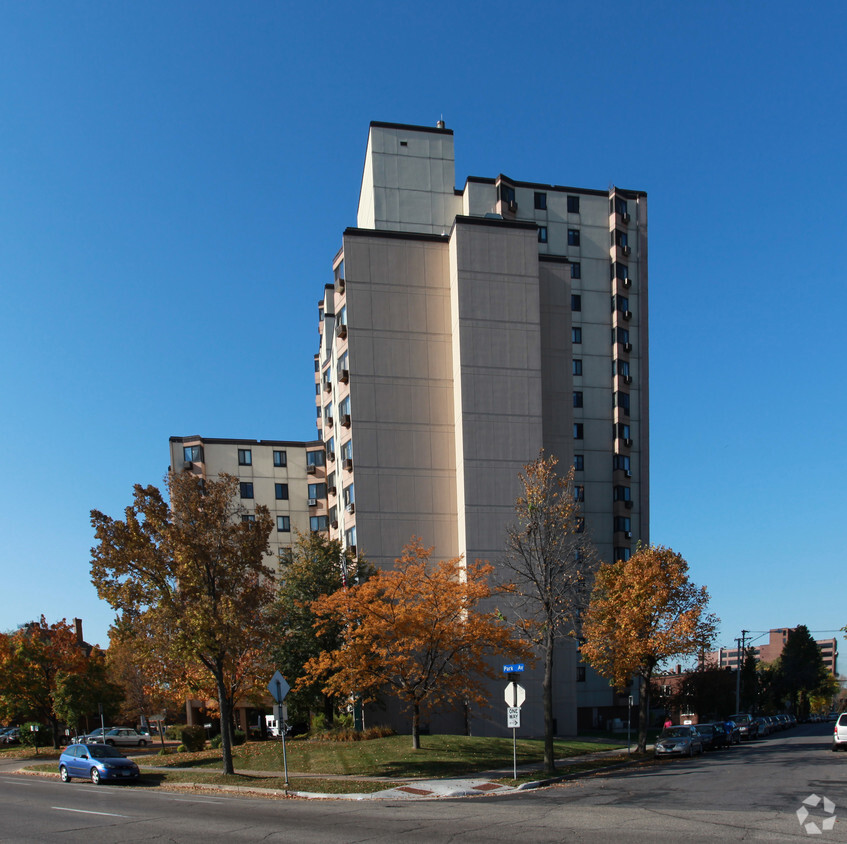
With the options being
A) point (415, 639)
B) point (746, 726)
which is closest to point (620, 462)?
point (746, 726)

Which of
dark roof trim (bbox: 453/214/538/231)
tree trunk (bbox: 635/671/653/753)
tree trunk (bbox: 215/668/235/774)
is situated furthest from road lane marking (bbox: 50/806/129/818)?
dark roof trim (bbox: 453/214/538/231)

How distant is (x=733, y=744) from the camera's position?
154 feet

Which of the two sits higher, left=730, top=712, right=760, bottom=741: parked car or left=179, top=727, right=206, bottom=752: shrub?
left=179, top=727, right=206, bottom=752: shrub

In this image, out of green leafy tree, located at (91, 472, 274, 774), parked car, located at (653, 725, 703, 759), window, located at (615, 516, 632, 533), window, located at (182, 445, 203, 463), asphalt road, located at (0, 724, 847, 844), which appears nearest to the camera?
asphalt road, located at (0, 724, 847, 844)

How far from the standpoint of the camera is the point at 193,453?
6594 centimetres

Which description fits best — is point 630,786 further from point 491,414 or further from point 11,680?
point 11,680

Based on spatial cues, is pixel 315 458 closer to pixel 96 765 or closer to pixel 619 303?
pixel 619 303

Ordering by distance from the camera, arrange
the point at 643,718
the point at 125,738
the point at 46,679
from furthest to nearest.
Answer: the point at 125,738
the point at 46,679
the point at 643,718

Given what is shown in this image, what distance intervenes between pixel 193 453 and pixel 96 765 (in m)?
39.3

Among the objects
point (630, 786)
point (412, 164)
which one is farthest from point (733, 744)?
point (412, 164)

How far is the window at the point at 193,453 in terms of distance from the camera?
216ft

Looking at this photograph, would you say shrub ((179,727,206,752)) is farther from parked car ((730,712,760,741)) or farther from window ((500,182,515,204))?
window ((500,182,515,204))

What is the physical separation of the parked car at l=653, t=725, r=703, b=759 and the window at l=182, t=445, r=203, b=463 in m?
43.3

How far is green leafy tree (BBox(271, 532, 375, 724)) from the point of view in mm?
39219
